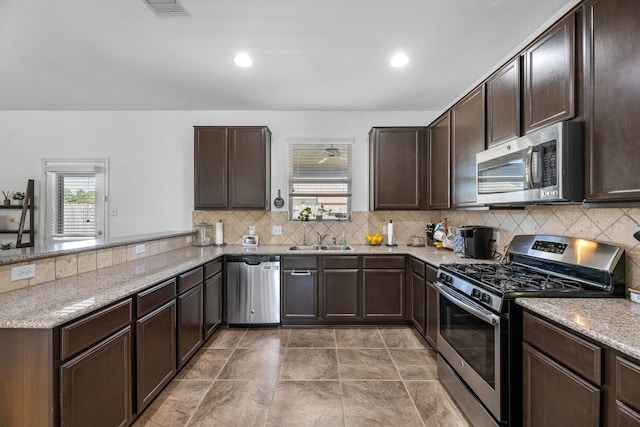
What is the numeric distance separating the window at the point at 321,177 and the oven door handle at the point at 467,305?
1955 mm

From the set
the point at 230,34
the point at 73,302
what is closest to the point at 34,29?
the point at 230,34

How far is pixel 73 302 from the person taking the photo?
141 cm

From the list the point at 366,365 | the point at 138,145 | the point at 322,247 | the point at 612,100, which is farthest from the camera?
the point at 138,145

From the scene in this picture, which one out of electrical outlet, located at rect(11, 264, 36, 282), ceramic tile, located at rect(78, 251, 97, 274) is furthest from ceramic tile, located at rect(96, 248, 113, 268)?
electrical outlet, located at rect(11, 264, 36, 282)

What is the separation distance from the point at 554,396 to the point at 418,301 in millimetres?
1761

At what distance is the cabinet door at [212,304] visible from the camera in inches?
111

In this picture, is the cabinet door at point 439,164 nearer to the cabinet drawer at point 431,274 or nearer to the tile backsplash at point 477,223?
the tile backsplash at point 477,223

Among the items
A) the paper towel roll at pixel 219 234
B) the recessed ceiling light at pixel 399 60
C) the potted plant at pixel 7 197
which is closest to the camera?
the recessed ceiling light at pixel 399 60

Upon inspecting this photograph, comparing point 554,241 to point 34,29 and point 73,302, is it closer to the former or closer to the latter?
point 73,302

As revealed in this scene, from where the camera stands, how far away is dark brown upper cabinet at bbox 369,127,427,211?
3.60m

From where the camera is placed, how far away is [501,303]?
4.99 ft

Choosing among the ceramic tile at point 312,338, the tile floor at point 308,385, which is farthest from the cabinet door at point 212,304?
the ceramic tile at point 312,338

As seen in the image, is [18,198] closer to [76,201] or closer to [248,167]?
[76,201]

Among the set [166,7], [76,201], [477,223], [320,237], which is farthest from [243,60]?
[76,201]
